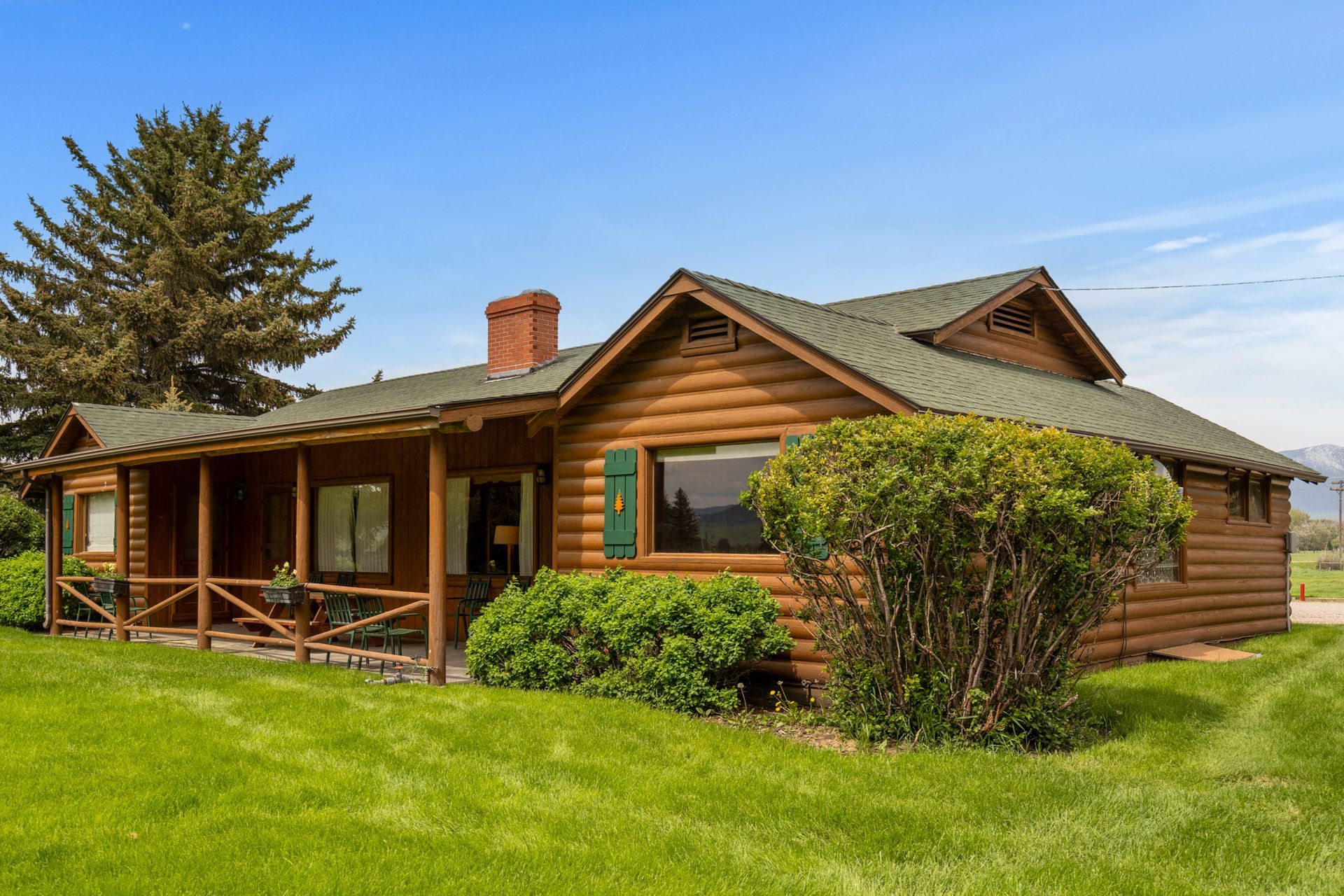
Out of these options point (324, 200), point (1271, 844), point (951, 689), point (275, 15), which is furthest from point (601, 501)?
point (324, 200)

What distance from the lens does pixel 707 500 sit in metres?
11.0

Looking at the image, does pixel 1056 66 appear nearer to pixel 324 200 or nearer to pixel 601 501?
pixel 601 501

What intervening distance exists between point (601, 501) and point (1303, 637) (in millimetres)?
10902

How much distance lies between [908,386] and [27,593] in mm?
15416

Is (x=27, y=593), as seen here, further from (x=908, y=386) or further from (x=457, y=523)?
(x=908, y=386)

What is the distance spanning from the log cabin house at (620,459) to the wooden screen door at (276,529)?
5 centimetres

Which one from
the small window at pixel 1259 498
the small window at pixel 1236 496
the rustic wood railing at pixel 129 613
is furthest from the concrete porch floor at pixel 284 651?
the small window at pixel 1259 498

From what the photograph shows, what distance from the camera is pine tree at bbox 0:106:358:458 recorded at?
108 feet

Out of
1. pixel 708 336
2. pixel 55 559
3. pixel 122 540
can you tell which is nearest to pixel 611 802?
pixel 708 336

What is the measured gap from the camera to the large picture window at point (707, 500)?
1062 centimetres

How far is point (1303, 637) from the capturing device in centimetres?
1585

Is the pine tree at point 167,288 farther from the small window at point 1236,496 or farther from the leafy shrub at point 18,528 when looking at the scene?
the small window at point 1236,496

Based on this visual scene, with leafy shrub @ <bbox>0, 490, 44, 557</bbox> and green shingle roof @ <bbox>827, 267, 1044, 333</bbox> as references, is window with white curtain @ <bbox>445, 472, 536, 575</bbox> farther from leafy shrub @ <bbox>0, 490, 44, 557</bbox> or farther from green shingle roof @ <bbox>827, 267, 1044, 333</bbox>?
leafy shrub @ <bbox>0, 490, 44, 557</bbox>

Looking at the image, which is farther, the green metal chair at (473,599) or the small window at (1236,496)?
the small window at (1236,496)
